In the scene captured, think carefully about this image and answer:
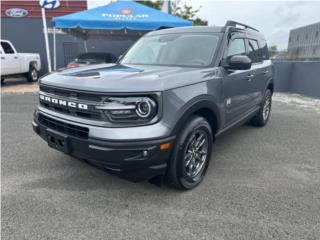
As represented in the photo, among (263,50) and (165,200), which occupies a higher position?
(263,50)

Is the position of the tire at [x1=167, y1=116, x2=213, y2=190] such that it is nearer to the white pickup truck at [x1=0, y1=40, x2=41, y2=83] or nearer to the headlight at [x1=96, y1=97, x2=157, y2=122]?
the headlight at [x1=96, y1=97, x2=157, y2=122]

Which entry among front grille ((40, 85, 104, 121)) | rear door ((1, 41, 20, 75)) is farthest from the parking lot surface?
rear door ((1, 41, 20, 75))

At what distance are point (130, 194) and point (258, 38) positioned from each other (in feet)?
12.7

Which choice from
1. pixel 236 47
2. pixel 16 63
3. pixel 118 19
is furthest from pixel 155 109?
pixel 16 63

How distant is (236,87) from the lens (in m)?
3.66

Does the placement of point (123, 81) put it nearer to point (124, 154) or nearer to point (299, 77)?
point (124, 154)

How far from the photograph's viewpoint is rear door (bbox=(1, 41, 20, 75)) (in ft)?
35.3

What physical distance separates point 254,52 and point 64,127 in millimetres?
3547

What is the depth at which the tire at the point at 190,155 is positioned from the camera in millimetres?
2662

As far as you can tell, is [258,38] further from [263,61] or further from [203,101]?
[203,101]

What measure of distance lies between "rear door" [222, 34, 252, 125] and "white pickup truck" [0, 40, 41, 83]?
403 inches

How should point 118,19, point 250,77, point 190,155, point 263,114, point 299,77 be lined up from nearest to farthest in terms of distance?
point 190,155 < point 250,77 < point 263,114 < point 118,19 < point 299,77

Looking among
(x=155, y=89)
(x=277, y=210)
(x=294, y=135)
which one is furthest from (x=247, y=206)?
(x=294, y=135)

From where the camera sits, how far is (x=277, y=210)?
104 inches
